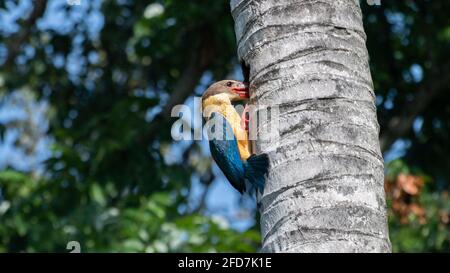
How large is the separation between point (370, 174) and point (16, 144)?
9852 millimetres

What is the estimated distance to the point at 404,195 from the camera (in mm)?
8484

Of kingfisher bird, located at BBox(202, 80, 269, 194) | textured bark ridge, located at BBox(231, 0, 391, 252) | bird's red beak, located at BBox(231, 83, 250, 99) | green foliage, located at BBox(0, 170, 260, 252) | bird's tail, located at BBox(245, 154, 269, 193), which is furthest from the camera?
green foliage, located at BBox(0, 170, 260, 252)

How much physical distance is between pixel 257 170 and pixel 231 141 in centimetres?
76

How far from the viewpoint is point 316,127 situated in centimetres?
329

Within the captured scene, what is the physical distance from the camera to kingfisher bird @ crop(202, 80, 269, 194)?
11.8ft

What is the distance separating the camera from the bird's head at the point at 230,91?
4496mm

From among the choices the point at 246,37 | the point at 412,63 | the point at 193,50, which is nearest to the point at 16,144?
the point at 193,50

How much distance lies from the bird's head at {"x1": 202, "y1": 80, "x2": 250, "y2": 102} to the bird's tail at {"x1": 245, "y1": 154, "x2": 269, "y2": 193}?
756 mm

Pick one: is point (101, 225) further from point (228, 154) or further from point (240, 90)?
point (228, 154)

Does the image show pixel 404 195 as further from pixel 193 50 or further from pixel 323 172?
pixel 323 172

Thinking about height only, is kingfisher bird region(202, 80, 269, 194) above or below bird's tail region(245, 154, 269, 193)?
above

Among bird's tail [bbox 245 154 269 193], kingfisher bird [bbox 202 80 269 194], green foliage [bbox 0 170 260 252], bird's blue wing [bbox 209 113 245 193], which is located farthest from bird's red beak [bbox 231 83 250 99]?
green foliage [bbox 0 170 260 252]

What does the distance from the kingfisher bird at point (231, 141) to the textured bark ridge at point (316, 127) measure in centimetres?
12

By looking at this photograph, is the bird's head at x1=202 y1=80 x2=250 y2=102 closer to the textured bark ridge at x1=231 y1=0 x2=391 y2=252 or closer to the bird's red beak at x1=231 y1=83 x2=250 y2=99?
the bird's red beak at x1=231 y1=83 x2=250 y2=99
